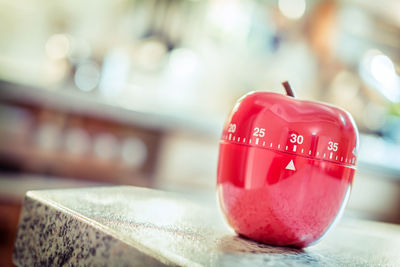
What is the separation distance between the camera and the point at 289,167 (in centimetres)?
47

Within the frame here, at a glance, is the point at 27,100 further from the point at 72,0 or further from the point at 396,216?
the point at 396,216

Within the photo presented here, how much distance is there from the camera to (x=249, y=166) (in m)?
0.49

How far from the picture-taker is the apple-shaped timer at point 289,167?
472 millimetres

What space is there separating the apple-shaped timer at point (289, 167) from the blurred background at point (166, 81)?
4.77 feet

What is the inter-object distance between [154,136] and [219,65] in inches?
45.8

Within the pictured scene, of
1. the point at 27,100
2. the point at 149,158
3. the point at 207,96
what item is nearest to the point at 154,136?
the point at 149,158

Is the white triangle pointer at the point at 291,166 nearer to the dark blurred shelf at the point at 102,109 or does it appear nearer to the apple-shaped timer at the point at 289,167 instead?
the apple-shaped timer at the point at 289,167

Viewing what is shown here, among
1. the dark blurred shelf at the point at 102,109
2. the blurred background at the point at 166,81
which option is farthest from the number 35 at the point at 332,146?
Result: the dark blurred shelf at the point at 102,109

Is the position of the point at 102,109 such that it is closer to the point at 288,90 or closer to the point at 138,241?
the point at 288,90

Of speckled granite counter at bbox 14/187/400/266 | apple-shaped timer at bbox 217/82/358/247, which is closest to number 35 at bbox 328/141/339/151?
apple-shaped timer at bbox 217/82/358/247

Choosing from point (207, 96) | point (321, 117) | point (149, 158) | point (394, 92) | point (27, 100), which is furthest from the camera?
point (394, 92)

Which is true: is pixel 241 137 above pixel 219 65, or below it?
below

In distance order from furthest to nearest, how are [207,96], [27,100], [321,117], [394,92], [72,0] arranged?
1. [394,92]
2. [207,96]
3. [72,0]
4. [27,100]
5. [321,117]

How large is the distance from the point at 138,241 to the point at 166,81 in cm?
262
